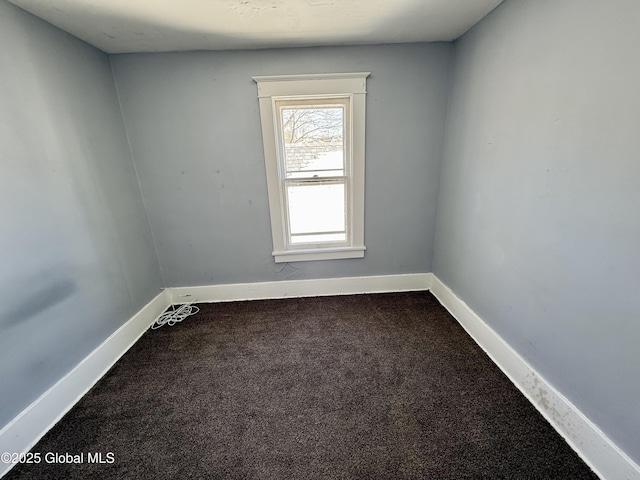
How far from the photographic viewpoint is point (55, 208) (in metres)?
1.64

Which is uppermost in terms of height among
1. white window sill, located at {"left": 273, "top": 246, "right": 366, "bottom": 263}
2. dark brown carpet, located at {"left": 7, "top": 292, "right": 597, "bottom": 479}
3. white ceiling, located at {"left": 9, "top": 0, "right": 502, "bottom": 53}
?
white ceiling, located at {"left": 9, "top": 0, "right": 502, "bottom": 53}

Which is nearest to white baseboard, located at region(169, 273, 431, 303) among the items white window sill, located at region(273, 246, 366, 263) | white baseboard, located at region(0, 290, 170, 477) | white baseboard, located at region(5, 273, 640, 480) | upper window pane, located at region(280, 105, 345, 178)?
white baseboard, located at region(5, 273, 640, 480)

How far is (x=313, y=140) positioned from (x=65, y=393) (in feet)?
8.13

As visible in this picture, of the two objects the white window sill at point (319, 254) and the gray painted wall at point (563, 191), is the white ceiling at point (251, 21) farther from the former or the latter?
the white window sill at point (319, 254)

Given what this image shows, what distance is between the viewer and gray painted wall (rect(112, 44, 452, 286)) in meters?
2.20

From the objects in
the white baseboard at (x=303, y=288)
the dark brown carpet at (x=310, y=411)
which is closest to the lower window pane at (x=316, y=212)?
the white baseboard at (x=303, y=288)

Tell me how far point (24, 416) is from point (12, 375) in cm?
23

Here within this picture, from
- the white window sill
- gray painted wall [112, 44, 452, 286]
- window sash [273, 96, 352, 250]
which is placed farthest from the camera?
the white window sill

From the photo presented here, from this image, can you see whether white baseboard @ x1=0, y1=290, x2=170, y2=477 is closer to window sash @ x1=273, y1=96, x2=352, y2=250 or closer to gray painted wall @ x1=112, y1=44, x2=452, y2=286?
gray painted wall @ x1=112, y1=44, x2=452, y2=286

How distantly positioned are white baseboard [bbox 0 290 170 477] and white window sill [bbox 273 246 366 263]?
4.33 ft

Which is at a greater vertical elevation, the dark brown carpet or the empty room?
the empty room

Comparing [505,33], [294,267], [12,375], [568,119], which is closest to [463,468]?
[568,119]

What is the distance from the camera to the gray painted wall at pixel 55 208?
4.61 feet

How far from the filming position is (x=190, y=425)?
1.49 meters
